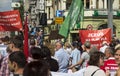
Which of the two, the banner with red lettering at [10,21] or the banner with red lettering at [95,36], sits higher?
the banner with red lettering at [10,21]

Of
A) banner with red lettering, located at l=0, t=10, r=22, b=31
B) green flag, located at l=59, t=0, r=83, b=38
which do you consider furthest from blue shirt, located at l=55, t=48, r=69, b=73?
banner with red lettering, located at l=0, t=10, r=22, b=31

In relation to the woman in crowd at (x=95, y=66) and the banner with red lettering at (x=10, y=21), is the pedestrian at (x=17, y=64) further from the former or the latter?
the banner with red lettering at (x=10, y=21)

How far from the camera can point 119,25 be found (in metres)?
62.8

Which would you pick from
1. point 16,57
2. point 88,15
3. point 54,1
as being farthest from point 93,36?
point 54,1

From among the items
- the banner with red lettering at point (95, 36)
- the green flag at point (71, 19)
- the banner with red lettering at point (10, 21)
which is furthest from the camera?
the banner with red lettering at point (10, 21)

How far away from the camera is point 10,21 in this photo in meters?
17.9

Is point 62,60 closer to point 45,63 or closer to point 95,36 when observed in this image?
point 95,36

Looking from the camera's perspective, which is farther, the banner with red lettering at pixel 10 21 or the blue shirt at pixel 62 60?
the banner with red lettering at pixel 10 21

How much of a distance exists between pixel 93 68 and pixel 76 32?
56.8 meters

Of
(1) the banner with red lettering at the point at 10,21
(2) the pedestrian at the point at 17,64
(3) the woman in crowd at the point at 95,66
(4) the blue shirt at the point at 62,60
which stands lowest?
(4) the blue shirt at the point at 62,60

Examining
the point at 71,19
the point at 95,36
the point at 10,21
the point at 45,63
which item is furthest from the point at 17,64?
the point at 10,21

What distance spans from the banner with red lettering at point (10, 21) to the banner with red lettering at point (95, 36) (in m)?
2.59

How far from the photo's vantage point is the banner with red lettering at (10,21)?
1778 cm

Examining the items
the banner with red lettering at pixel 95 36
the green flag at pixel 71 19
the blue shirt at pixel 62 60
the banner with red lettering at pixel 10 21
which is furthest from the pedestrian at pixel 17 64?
the banner with red lettering at pixel 10 21
